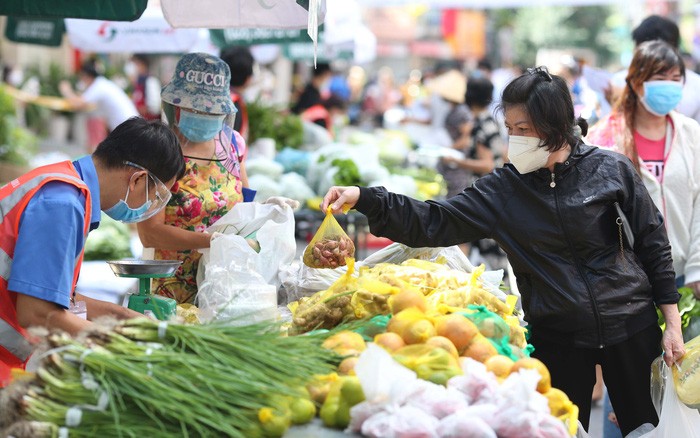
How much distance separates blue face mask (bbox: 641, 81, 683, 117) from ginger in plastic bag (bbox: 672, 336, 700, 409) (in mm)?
1459

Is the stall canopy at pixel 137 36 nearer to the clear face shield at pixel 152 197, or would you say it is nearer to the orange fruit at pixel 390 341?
the clear face shield at pixel 152 197

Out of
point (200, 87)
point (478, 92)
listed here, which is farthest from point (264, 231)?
point (478, 92)

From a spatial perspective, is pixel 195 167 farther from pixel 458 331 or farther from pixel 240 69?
pixel 240 69

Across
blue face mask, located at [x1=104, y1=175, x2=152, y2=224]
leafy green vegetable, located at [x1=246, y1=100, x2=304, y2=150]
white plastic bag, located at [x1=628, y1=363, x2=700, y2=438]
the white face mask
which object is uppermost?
the white face mask

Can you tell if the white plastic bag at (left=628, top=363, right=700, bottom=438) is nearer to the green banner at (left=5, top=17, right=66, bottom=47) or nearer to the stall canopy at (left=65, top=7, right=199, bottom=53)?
the green banner at (left=5, top=17, right=66, bottom=47)

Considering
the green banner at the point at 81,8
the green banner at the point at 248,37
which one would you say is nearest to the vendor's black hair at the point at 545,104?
the green banner at the point at 81,8

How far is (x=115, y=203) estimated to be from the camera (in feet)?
11.5

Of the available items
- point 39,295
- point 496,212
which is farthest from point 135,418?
point 496,212

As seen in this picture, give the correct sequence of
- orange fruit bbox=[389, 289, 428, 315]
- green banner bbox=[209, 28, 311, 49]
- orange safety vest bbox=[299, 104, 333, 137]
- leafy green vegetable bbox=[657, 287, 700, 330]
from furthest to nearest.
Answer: orange safety vest bbox=[299, 104, 333, 137]
green banner bbox=[209, 28, 311, 49]
leafy green vegetable bbox=[657, 287, 700, 330]
orange fruit bbox=[389, 289, 428, 315]

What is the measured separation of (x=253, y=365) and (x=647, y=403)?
2.13 metres

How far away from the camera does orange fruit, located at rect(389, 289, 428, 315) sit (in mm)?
3471

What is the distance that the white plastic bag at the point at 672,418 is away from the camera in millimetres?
4203

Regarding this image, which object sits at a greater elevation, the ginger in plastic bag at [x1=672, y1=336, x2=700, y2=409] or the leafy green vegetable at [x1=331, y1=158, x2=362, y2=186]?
the leafy green vegetable at [x1=331, y1=158, x2=362, y2=186]

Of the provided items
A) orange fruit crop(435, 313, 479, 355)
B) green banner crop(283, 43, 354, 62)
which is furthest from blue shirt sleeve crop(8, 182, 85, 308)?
green banner crop(283, 43, 354, 62)
